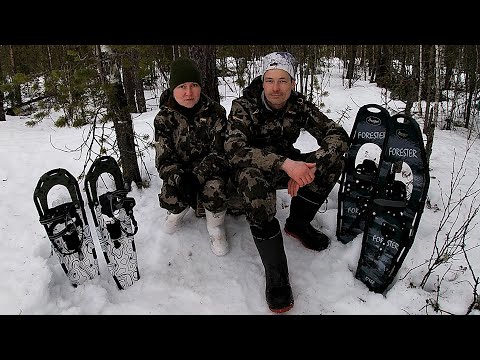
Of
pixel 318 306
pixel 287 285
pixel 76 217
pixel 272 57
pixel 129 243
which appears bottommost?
pixel 318 306

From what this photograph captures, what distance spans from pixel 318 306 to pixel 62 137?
215 inches

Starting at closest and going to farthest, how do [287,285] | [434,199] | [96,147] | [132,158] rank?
[287,285]
[434,199]
[132,158]
[96,147]

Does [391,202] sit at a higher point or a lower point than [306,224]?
higher

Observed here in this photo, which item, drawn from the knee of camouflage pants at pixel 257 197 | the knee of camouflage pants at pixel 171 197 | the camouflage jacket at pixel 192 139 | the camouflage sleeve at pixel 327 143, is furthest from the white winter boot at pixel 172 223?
the camouflage sleeve at pixel 327 143

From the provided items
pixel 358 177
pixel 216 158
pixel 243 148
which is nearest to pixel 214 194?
pixel 216 158

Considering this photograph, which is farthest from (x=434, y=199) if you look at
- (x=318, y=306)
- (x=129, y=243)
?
(x=129, y=243)

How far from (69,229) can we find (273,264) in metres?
1.49

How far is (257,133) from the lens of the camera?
9.81 feet

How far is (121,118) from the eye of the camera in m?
3.63

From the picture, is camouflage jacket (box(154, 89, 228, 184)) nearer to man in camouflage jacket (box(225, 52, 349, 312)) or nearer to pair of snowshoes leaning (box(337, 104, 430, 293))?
man in camouflage jacket (box(225, 52, 349, 312))

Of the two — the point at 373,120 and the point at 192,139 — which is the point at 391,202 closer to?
the point at 373,120

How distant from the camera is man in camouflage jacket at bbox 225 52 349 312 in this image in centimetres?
247

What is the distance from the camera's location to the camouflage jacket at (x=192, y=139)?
296 centimetres

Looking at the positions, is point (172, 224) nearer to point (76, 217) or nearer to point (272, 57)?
point (76, 217)
